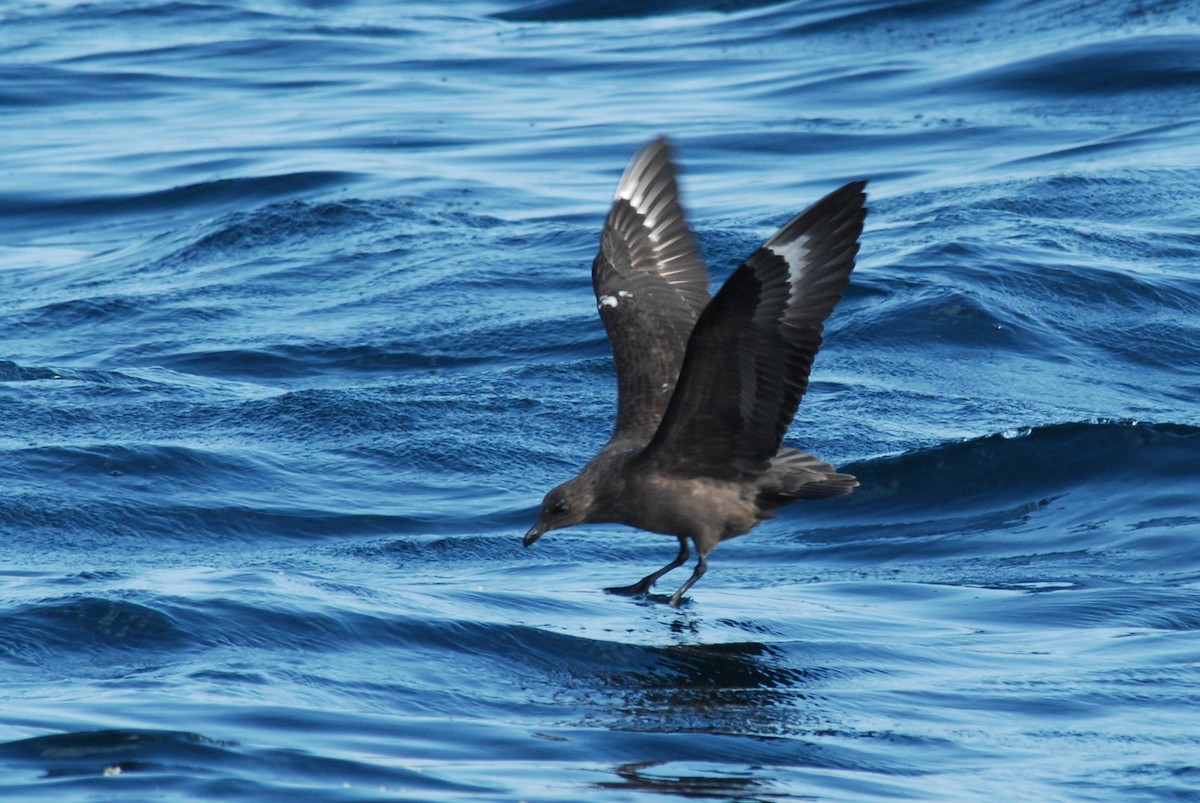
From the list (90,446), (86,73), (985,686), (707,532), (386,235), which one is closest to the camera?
(985,686)

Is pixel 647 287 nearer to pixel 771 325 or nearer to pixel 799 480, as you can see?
pixel 799 480

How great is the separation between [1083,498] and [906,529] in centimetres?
83

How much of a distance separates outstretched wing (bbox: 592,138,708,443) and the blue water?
0.74 m

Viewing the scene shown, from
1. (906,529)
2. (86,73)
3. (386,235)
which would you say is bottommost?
(906,529)

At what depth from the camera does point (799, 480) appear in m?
6.31

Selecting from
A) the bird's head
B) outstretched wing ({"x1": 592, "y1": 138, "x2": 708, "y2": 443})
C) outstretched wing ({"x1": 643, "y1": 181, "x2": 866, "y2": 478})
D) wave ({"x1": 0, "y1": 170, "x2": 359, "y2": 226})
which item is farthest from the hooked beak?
wave ({"x1": 0, "y1": 170, "x2": 359, "y2": 226})

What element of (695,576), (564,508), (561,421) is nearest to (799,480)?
(695,576)

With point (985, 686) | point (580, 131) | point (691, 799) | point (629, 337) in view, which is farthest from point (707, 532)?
A: point (580, 131)

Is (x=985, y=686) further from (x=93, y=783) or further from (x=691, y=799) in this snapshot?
(x=93, y=783)

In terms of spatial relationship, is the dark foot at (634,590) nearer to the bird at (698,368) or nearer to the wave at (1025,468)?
the bird at (698,368)

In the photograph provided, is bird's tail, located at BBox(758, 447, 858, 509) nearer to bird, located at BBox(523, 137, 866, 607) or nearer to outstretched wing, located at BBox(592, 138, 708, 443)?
bird, located at BBox(523, 137, 866, 607)

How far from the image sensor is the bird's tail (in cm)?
629

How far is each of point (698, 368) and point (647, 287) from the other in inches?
56.4

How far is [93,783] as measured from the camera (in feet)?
14.1
